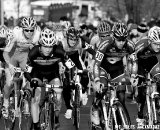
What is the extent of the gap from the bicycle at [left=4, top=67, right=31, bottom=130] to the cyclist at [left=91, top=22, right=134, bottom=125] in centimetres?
137

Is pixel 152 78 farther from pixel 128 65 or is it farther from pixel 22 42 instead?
pixel 22 42

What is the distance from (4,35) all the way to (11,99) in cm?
231

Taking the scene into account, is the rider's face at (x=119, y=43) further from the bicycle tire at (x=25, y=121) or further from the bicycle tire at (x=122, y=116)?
the bicycle tire at (x=25, y=121)

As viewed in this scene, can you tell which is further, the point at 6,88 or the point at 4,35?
the point at 4,35

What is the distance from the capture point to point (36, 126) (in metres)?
9.47

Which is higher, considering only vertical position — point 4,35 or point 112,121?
point 4,35

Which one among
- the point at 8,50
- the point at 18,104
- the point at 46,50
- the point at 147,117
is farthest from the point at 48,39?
the point at 147,117

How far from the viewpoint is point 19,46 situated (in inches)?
448

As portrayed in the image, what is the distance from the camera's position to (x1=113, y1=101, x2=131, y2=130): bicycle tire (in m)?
8.58

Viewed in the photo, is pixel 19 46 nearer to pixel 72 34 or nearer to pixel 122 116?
pixel 72 34

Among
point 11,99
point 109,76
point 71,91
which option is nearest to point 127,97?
point 71,91

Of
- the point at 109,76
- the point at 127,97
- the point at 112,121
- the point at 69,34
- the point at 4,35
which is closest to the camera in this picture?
the point at 112,121

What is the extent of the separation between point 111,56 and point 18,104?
2.29 m

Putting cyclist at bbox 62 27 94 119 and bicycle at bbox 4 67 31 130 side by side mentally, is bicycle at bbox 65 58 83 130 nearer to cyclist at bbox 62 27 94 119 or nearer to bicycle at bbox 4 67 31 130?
cyclist at bbox 62 27 94 119
